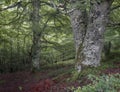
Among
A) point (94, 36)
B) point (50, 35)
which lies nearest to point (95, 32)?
point (94, 36)

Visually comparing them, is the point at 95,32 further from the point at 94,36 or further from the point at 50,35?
the point at 50,35

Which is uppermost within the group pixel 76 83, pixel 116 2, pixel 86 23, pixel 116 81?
pixel 116 2

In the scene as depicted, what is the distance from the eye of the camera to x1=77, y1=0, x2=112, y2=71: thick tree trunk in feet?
30.7

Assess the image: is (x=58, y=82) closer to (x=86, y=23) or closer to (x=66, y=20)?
(x=86, y=23)

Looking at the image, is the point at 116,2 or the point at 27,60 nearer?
the point at 116,2

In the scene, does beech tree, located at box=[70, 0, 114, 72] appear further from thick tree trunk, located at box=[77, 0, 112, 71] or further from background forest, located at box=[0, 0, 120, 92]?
background forest, located at box=[0, 0, 120, 92]

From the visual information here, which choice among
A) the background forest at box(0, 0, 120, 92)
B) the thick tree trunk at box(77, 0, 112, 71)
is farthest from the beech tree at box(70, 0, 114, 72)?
the background forest at box(0, 0, 120, 92)

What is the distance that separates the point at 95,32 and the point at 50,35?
32.1ft

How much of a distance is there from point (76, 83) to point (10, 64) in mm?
14047

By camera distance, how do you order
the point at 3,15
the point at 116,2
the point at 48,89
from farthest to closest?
the point at 3,15, the point at 116,2, the point at 48,89

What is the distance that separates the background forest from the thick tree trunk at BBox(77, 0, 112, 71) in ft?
1.43

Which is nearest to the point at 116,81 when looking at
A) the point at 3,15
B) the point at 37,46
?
the point at 37,46

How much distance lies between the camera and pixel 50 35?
62.2 ft

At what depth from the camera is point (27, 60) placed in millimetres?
22797
